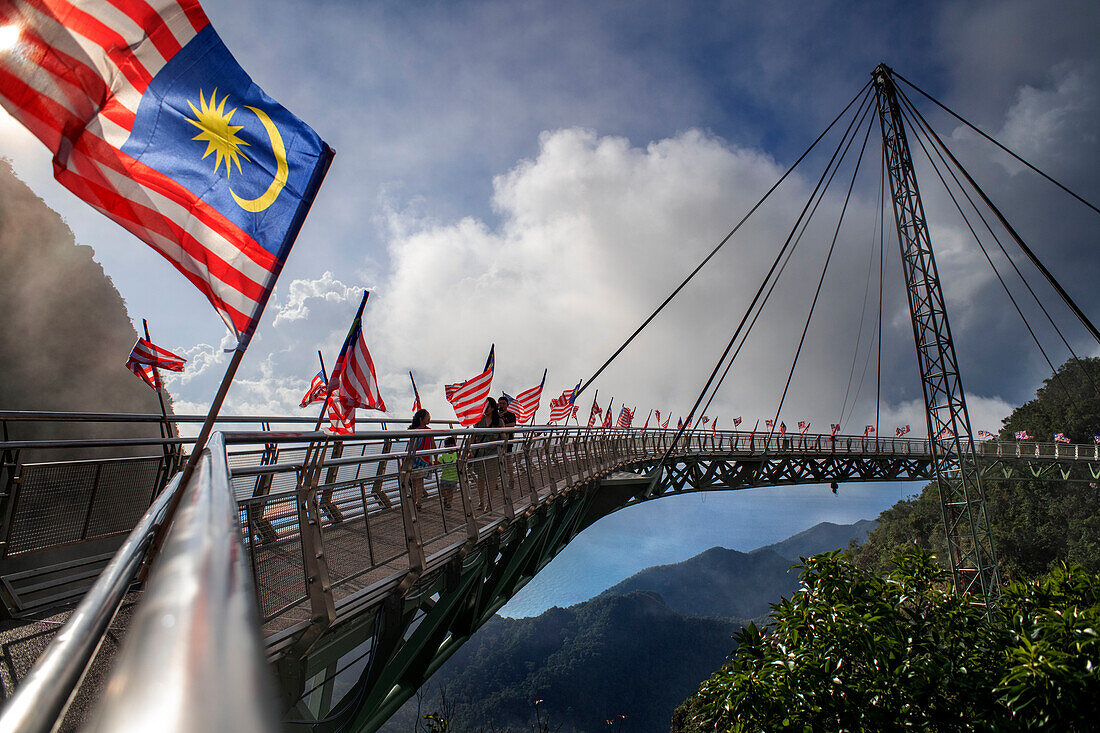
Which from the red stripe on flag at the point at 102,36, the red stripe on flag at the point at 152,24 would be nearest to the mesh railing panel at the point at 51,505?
the red stripe on flag at the point at 102,36

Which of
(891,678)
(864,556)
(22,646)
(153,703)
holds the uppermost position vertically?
(153,703)

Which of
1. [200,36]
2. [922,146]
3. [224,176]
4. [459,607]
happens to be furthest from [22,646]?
[922,146]

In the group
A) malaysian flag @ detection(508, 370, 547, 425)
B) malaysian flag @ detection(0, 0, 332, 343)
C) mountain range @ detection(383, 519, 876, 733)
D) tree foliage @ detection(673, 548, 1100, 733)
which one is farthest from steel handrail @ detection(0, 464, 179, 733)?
mountain range @ detection(383, 519, 876, 733)

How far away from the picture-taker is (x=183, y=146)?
165 inches

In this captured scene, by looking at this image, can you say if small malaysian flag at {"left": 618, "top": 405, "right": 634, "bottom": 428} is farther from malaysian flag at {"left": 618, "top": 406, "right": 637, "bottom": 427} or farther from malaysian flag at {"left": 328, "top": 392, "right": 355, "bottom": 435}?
malaysian flag at {"left": 328, "top": 392, "right": 355, "bottom": 435}

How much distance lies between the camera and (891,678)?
649 centimetres

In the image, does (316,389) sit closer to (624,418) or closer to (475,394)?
(475,394)

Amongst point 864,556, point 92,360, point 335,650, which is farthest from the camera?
point 864,556

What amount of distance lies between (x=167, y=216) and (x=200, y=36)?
129 centimetres

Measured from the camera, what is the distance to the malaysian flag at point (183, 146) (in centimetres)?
391

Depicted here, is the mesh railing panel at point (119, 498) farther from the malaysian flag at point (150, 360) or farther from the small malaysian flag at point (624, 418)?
the small malaysian flag at point (624, 418)

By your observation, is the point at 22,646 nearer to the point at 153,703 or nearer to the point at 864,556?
the point at 153,703

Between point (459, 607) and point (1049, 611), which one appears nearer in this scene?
point (1049, 611)

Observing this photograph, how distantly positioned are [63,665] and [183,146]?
4.39 metres
